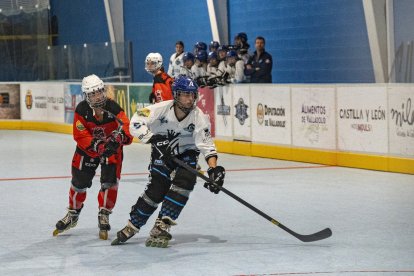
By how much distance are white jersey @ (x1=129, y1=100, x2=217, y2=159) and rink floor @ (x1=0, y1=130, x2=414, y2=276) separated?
830 millimetres

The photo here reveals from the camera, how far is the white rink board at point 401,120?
13227mm

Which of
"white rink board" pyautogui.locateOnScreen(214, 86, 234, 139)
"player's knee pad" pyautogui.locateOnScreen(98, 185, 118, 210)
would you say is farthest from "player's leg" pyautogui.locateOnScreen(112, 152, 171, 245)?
"white rink board" pyautogui.locateOnScreen(214, 86, 234, 139)

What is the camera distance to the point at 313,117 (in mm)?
14930

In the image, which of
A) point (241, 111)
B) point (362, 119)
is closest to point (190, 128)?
point (362, 119)

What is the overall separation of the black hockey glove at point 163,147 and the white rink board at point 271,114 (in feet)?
24.2

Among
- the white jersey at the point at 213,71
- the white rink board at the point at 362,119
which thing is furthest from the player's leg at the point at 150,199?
the white jersey at the point at 213,71

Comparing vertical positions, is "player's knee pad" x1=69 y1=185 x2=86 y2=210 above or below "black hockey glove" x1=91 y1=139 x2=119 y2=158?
below

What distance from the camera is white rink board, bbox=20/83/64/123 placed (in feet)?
77.3

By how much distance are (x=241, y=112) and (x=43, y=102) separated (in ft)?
29.3

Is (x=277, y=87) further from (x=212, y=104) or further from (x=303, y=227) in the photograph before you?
(x=303, y=227)

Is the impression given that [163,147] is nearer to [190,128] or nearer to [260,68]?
[190,128]

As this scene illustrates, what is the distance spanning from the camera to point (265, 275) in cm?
683

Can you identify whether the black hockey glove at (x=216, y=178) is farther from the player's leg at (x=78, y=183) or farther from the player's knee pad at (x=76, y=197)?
the player's knee pad at (x=76, y=197)

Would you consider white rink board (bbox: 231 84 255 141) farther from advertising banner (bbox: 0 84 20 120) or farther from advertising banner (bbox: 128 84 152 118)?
advertising banner (bbox: 0 84 20 120)
